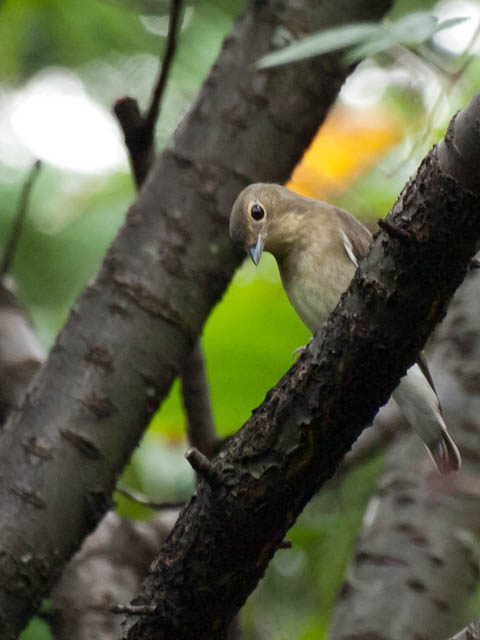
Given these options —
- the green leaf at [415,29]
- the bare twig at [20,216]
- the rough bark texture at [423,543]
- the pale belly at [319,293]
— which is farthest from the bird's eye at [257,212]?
the green leaf at [415,29]

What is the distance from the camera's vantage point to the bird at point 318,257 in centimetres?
353

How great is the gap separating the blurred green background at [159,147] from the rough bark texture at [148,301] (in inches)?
24.7

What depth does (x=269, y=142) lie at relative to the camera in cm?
362

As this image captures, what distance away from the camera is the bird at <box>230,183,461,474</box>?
3533 mm

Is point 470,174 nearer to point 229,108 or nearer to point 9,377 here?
point 229,108

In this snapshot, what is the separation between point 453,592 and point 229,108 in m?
1.92

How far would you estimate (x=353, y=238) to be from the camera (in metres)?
3.68

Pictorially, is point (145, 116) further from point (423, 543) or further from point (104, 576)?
point (423, 543)

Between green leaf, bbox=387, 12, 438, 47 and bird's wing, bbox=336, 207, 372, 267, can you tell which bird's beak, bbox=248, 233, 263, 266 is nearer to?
bird's wing, bbox=336, 207, 372, 267

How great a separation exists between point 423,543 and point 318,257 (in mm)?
1144

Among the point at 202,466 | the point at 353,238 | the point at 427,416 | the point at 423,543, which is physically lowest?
the point at 202,466

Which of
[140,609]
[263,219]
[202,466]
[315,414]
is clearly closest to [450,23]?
[315,414]

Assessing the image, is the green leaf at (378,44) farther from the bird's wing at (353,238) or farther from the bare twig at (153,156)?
the bird's wing at (353,238)

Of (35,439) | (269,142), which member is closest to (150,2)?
(269,142)
